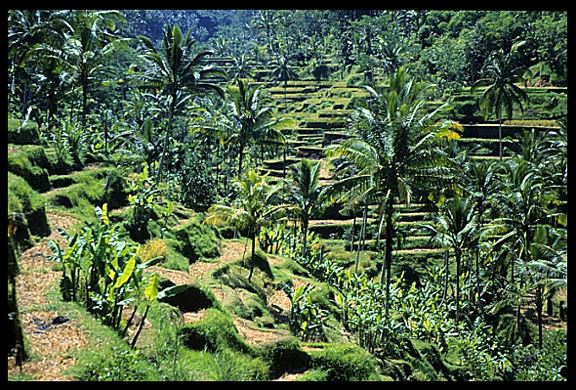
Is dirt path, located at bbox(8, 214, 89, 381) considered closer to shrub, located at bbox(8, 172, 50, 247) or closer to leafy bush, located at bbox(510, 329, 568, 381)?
shrub, located at bbox(8, 172, 50, 247)

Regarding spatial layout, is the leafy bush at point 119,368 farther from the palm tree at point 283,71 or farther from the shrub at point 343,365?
the palm tree at point 283,71

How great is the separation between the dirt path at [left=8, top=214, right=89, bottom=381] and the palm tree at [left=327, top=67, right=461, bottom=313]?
7017 mm

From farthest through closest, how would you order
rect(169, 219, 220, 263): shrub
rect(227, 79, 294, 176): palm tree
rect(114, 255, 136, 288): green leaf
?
rect(227, 79, 294, 176): palm tree
rect(169, 219, 220, 263): shrub
rect(114, 255, 136, 288): green leaf

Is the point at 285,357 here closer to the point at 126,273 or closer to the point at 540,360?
the point at 126,273

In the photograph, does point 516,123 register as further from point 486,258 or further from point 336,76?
point 336,76

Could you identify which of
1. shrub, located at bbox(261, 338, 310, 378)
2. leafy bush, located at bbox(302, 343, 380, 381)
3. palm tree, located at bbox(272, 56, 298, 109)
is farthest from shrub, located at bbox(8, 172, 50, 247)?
palm tree, located at bbox(272, 56, 298, 109)

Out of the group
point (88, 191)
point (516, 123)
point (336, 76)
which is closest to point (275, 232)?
point (88, 191)

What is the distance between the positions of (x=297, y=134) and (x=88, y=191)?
3034 cm

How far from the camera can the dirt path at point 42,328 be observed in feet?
17.0

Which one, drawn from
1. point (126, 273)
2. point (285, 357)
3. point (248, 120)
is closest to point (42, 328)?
point (126, 273)

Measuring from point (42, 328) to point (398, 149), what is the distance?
26.9 ft

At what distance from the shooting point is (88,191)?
12.1 meters

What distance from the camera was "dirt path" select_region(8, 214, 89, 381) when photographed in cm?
518

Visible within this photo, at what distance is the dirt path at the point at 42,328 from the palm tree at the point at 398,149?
7.02 meters
